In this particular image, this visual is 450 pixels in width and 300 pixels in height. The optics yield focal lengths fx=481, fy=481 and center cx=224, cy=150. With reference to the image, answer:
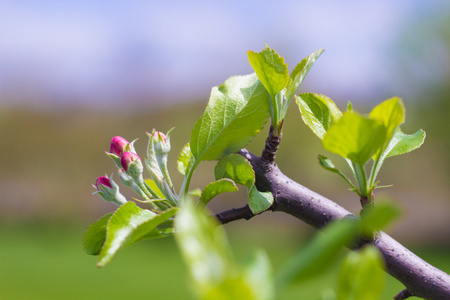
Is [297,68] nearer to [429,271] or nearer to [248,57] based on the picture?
[248,57]

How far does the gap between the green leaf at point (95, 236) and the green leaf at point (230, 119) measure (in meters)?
0.13

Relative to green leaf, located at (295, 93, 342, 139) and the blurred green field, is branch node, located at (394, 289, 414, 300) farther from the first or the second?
the blurred green field

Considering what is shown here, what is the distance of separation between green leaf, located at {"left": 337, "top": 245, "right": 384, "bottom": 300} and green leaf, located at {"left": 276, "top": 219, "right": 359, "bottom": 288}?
4 centimetres

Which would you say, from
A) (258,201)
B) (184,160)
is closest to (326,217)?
(258,201)

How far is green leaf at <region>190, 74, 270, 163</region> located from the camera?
52cm

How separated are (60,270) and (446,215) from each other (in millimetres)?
7378

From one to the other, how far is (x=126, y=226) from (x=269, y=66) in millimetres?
205

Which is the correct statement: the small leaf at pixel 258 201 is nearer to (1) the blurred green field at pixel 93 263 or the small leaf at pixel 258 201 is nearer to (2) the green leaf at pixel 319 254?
(2) the green leaf at pixel 319 254

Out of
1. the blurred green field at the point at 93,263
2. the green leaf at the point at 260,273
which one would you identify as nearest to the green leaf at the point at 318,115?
the green leaf at the point at 260,273

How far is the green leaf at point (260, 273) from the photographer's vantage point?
0.21 meters

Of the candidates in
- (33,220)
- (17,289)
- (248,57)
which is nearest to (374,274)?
(248,57)

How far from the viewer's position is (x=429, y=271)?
52cm

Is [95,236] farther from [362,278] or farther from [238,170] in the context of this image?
[362,278]

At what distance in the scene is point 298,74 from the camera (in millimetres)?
505
